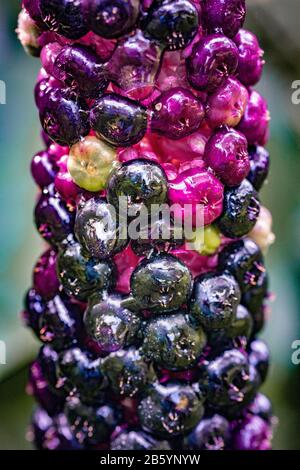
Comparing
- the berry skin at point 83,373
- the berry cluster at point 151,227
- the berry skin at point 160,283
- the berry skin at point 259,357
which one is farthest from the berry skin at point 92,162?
the berry skin at point 259,357

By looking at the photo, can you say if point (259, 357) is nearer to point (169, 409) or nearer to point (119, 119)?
point (169, 409)

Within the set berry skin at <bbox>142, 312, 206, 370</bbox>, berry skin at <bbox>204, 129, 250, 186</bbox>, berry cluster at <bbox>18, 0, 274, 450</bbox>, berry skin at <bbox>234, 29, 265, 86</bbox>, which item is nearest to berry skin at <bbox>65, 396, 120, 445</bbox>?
berry cluster at <bbox>18, 0, 274, 450</bbox>

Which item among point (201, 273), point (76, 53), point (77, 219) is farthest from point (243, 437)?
point (76, 53)

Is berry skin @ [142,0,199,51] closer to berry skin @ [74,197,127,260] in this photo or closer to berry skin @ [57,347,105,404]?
berry skin @ [74,197,127,260]

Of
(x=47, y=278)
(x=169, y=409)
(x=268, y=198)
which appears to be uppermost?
(x=47, y=278)

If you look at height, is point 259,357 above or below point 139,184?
below

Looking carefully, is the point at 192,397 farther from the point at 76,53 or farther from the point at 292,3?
the point at 292,3

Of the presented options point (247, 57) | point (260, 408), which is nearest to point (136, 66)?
point (247, 57)
